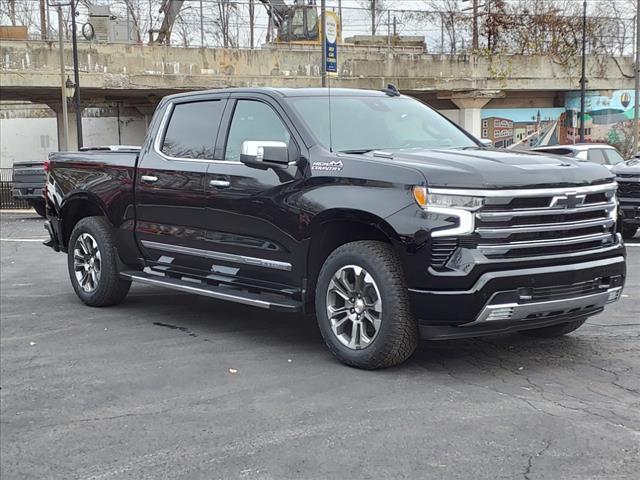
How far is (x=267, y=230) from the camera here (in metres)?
5.98

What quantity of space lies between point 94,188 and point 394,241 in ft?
12.3

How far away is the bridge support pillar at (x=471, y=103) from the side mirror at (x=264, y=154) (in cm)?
2840

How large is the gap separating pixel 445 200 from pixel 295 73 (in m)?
25.6

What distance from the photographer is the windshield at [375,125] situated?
6.02 metres

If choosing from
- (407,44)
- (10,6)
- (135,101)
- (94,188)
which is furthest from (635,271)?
(135,101)

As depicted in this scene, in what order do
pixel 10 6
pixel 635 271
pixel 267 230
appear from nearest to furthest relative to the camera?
pixel 267 230
pixel 635 271
pixel 10 6

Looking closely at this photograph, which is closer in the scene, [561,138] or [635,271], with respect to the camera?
[635,271]

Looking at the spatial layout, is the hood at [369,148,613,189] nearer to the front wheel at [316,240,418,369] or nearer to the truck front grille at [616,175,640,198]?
the front wheel at [316,240,418,369]

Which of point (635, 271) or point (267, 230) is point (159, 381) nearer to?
point (267, 230)

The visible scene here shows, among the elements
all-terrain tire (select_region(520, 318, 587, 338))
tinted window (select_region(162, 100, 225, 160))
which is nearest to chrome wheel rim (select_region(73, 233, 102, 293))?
tinted window (select_region(162, 100, 225, 160))

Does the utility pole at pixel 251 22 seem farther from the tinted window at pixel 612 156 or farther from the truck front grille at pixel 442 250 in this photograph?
the truck front grille at pixel 442 250

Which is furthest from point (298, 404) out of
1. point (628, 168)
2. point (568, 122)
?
point (568, 122)

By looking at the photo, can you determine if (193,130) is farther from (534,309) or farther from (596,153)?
(596,153)

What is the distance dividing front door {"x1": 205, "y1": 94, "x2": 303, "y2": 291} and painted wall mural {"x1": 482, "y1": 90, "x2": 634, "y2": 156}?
3045 cm
